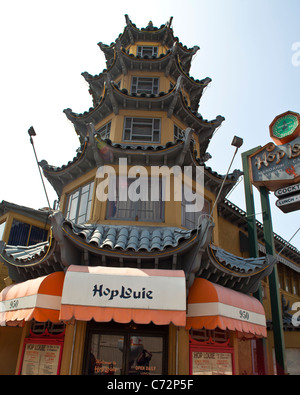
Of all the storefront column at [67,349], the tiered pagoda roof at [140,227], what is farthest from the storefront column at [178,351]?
the storefront column at [67,349]

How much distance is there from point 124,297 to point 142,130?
8798 millimetres

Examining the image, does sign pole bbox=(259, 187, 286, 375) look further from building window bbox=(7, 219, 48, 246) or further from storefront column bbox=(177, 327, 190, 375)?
building window bbox=(7, 219, 48, 246)

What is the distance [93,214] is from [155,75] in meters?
8.96

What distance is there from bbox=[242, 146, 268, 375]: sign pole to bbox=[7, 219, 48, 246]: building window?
11.0 meters

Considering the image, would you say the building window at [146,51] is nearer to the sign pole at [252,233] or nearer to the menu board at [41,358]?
the sign pole at [252,233]

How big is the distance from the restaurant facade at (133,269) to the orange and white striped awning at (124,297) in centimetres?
3

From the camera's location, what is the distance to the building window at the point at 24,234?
16594mm

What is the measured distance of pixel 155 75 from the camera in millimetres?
17391

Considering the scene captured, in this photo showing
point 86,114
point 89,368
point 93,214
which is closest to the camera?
point 89,368

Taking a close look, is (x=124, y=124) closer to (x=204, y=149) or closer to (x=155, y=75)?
(x=155, y=75)

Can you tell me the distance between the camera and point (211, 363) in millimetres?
10688

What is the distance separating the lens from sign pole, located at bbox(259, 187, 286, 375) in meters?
12.7

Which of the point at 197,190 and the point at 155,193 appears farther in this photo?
the point at 197,190

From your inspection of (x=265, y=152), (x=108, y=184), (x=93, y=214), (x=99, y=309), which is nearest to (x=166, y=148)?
(x=108, y=184)
